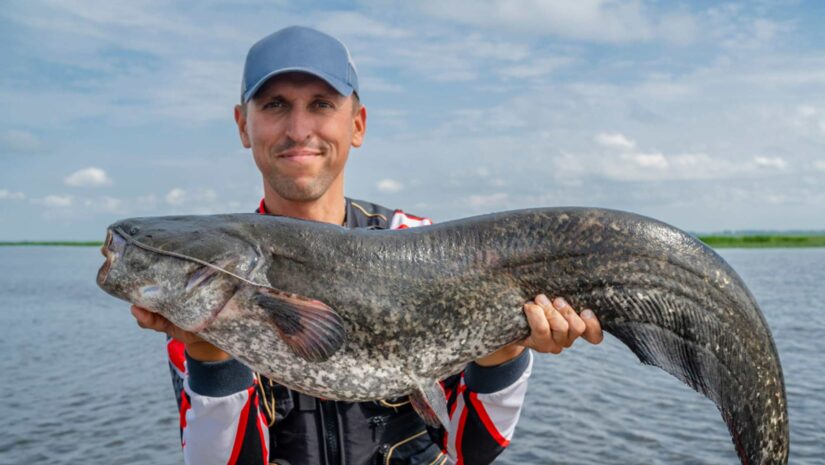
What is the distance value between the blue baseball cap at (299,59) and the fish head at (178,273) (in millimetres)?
1084

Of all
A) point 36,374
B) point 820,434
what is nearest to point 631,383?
point 820,434

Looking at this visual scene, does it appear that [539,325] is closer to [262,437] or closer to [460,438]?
[460,438]

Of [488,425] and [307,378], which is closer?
[307,378]

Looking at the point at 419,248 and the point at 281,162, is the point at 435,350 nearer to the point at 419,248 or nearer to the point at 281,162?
the point at 419,248

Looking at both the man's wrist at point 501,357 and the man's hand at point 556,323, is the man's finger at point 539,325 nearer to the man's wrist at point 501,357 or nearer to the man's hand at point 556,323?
the man's hand at point 556,323

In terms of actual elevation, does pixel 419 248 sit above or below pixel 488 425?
above

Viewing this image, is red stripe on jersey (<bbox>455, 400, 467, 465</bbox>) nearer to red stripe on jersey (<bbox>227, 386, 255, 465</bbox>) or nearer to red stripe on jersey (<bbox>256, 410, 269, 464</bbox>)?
red stripe on jersey (<bbox>256, 410, 269, 464</bbox>)

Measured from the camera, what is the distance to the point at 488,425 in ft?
13.6

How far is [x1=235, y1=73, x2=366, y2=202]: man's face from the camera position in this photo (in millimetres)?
4156

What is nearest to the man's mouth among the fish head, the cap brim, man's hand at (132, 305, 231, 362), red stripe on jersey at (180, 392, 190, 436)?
the cap brim

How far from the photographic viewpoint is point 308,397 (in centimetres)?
402

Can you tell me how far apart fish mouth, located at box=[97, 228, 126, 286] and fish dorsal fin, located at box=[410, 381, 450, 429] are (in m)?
1.53

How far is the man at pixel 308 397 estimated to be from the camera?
12.5 feet

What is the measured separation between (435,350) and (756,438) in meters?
1.55
